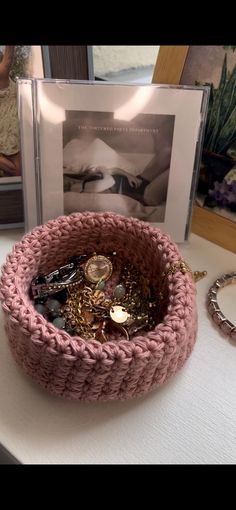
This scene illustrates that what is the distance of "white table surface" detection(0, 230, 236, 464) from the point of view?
0.44 m

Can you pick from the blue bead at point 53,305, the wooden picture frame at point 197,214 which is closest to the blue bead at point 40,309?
the blue bead at point 53,305

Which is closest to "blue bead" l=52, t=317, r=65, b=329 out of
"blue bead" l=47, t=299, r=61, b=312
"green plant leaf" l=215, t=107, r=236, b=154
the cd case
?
"blue bead" l=47, t=299, r=61, b=312

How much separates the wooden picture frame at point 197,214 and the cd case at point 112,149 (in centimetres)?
3

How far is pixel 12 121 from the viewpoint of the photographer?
61cm

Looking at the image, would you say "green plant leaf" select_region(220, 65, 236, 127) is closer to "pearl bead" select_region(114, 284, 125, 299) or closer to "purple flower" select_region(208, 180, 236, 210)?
"purple flower" select_region(208, 180, 236, 210)

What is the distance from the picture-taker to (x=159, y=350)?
16.9 inches

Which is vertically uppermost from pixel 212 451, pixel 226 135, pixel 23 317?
pixel 226 135

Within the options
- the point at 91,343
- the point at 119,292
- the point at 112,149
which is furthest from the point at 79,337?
the point at 112,149

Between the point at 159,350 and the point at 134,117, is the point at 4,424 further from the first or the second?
the point at 134,117

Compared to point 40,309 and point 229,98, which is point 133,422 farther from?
point 229,98

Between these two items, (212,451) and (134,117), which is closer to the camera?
(212,451)

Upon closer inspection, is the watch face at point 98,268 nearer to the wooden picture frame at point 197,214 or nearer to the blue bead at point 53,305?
the blue bead at point 53,305
